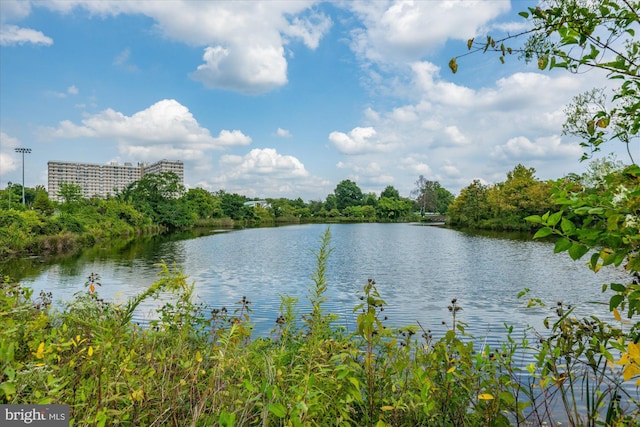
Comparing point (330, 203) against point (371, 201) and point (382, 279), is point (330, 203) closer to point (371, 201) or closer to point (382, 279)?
point (371, 201)

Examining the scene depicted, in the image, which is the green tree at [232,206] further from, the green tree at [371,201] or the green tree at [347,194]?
the green tree at [371,201]

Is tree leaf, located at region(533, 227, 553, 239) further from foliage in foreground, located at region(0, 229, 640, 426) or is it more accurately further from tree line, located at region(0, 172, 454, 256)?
tree line, located at region(0, 172, 454, 256)

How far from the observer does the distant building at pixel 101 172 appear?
112900 mm

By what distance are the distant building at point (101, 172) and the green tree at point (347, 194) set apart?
147ft

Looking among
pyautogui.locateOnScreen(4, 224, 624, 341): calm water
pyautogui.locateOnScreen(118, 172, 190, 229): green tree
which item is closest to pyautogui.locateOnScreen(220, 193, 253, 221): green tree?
pyautogui.locateOnScreen(118, 172, 190, 229): green tree

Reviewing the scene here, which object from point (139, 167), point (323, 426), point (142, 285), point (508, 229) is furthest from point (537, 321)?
point (139, 167)

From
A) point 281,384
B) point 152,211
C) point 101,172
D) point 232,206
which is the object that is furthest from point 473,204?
point 101,172

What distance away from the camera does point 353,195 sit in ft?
353

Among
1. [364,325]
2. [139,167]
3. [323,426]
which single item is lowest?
[323,426]

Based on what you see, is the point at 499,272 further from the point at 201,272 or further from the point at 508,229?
the point at 508,229

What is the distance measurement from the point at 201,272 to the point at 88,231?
17178 millimetres

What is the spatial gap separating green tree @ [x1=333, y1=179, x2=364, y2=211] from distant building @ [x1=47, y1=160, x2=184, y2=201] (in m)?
44.9

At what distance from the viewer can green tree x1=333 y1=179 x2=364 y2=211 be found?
105 meters

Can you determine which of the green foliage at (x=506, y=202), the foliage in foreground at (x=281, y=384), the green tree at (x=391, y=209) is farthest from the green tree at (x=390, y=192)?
the foliage in foreground at (x=281, y=384)
